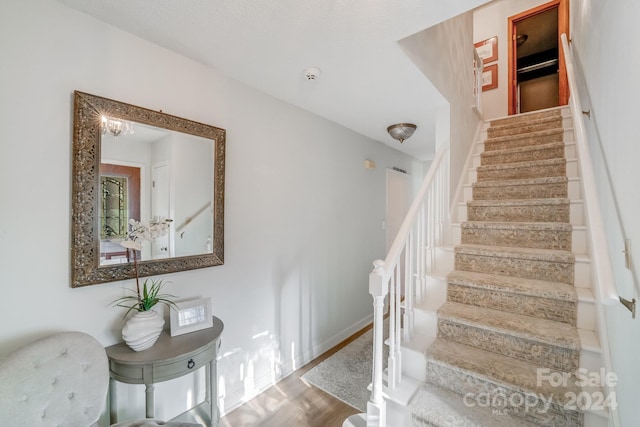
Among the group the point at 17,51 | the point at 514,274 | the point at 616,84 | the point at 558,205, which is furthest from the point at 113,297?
the point at 558,205

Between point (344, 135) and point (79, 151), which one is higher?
point (344, 135)

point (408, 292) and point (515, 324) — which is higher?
point (408, 292)

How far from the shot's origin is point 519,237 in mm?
2033

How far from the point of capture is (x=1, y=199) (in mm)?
1118

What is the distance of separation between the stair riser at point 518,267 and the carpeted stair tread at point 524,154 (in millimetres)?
1337

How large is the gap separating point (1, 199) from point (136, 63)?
0.91 metres

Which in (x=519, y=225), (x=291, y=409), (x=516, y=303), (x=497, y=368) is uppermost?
(x=519, y=225)

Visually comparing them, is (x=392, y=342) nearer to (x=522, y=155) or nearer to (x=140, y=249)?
(x=140, y=249)

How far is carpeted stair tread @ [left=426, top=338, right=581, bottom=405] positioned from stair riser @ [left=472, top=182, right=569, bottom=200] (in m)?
1.45

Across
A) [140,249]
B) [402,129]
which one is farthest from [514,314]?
[140,249]

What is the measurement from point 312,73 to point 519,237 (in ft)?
6.32

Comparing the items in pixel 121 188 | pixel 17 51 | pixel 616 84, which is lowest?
pixel 121 188

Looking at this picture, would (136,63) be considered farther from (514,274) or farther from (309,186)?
(514,274)

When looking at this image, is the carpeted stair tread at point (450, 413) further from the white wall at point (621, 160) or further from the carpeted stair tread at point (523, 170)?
the carpeted stair tread at point (523, 170)
